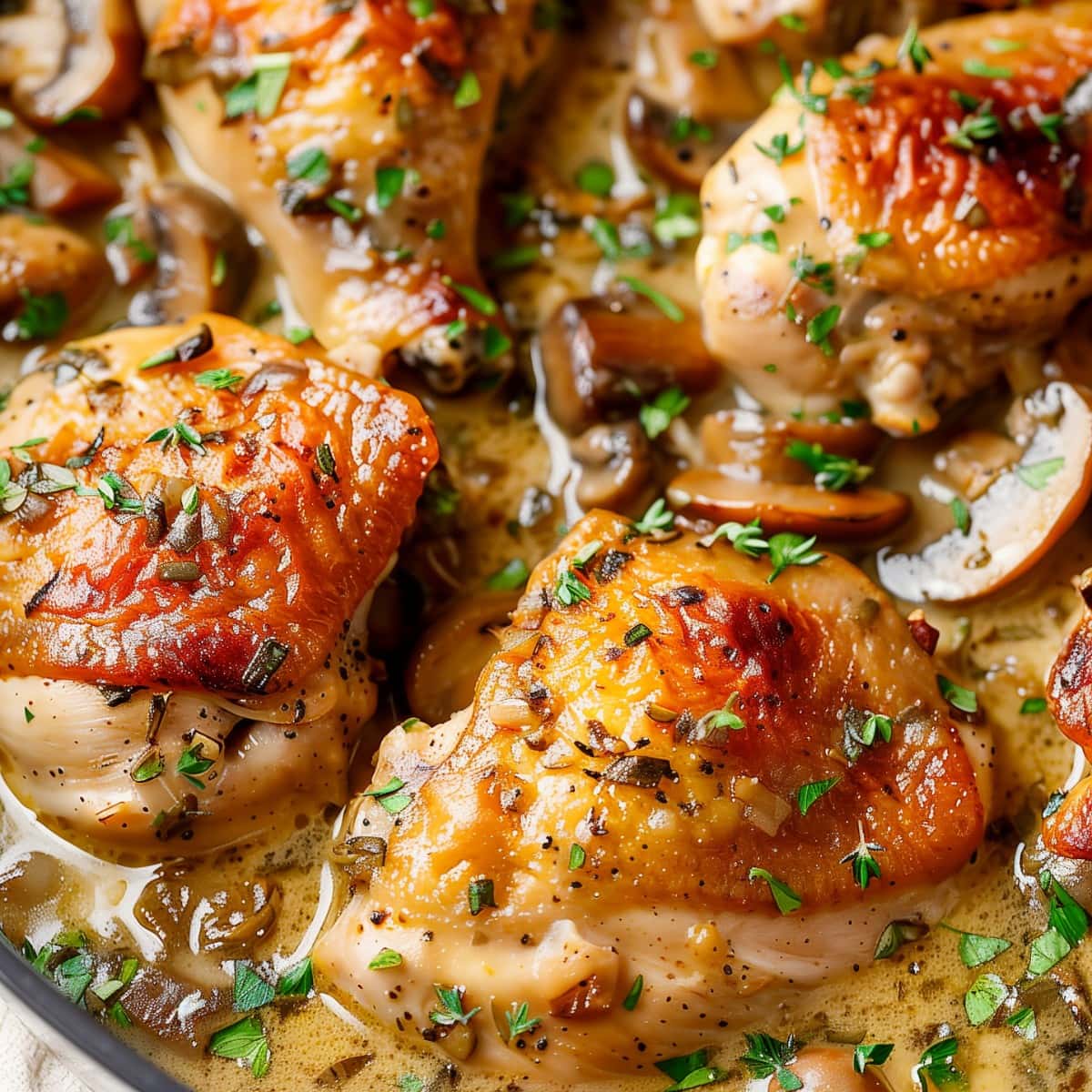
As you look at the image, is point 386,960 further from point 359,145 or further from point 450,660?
point 359,145

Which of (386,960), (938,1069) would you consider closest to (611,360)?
(386,960)

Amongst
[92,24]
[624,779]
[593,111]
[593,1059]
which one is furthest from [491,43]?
[593,1059]

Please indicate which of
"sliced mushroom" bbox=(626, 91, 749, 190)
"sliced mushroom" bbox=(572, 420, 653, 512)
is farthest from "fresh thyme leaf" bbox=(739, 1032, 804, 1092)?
"sliced mushroom" bbox=(626, 91, 749, 190)

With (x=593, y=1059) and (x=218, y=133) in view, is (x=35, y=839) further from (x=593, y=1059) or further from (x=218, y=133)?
(x=218, y=133)

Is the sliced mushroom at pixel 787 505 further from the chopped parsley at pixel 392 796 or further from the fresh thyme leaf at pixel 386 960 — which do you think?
the fresh thyme leaf at pixel 386 960

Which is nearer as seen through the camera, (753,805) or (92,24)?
(753,805)

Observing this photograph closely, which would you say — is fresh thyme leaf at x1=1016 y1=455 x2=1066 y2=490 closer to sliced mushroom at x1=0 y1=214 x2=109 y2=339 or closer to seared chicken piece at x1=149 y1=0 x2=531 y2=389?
seared chicken piece at x1=149 y1=0 x2=531 y2=389
